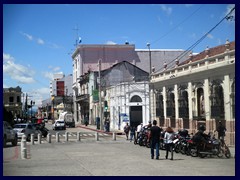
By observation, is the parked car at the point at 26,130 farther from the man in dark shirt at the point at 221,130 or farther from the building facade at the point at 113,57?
the building facade at the point at 113,57

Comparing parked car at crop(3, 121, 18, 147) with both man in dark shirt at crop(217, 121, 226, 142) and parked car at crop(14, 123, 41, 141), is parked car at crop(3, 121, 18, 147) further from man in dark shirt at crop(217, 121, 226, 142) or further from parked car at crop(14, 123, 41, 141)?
man in dark shirt at crop(217, 121, 226, 142)

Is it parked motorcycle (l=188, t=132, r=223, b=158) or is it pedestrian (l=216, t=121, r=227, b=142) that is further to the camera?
pedestrian (l=216, t=121, r=227, b=142)

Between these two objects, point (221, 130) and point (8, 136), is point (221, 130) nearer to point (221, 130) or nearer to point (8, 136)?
point (221, 130)

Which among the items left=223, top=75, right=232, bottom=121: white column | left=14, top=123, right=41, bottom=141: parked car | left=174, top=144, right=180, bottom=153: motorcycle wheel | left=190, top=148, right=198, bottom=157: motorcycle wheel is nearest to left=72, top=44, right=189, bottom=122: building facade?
left=14, top=123, right=41, bottom=141: parked car

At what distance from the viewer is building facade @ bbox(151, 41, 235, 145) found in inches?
953

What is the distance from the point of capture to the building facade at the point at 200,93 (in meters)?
24.2

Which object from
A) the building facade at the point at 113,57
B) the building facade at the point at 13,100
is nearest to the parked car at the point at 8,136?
the building facade at the point at 113,57

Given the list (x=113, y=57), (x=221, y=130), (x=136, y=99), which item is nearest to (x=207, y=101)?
(x=221, y=130)

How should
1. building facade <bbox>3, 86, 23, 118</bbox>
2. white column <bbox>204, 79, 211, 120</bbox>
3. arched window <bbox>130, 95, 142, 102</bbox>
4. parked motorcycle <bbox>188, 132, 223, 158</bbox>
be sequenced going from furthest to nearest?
building facade <bbox>3, 86, 23, 118</bbox>
arched window <bbox>130, 95, 142, 102</bbox>
white column <bbox>204, 79, 211, 120</bbox>
parked motorcycle <bbox>188, 132, 223, 158</bbox>

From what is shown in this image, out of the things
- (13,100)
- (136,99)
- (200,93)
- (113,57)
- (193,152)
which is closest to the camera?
(193,152)

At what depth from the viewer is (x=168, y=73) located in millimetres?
34688

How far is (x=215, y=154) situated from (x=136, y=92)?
30664 millimetres

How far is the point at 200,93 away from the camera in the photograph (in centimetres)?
2867
